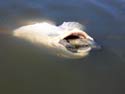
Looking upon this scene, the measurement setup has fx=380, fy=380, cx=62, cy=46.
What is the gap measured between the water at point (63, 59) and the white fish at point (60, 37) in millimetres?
110

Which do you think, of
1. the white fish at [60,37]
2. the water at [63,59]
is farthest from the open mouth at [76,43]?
the water at [63,59]

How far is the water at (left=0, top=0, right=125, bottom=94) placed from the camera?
4211 mm

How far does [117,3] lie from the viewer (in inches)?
241

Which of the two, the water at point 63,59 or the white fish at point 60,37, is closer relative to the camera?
the water at point 63,59

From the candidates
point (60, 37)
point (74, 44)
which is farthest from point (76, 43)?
point (60, 37)

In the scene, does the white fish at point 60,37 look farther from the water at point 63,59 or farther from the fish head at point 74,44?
the water at point 63,59

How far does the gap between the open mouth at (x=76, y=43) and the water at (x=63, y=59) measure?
15cm

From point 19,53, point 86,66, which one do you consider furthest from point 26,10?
point 86,66

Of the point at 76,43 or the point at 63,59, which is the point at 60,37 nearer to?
the point at 76,43

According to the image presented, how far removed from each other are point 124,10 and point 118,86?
1.93m

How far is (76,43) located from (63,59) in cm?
33

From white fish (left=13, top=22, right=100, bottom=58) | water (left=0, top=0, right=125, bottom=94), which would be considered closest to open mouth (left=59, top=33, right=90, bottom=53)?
white fish (left=13, top=22, right=100, bottom=58)

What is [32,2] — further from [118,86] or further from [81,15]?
[118,86]

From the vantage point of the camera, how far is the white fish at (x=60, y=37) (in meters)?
4.80
